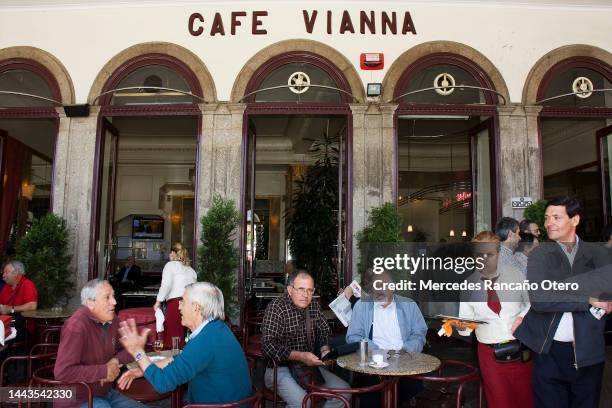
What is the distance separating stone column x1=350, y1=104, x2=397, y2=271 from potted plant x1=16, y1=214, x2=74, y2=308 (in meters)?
3.84

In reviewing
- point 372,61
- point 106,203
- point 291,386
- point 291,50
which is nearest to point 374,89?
point 372,61

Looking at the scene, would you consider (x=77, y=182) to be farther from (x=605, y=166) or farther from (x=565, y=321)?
(x=605, y=166)

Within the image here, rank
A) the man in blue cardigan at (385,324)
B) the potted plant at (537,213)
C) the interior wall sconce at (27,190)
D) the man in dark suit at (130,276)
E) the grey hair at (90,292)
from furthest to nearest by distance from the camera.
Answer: the man in dark suit at (130,276), the interior wall sconce at (27,190), the potted plant at (537,213), the man in blue cardigan at (385,324), the grey hair at (90,292)

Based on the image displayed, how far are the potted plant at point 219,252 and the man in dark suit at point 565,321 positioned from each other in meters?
4.40

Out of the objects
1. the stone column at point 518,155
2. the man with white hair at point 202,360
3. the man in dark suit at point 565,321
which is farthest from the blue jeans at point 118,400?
the stone column at point 518,155

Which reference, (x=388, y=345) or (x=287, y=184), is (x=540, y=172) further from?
(x=287, y=184)

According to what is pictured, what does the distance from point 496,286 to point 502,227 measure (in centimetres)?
92

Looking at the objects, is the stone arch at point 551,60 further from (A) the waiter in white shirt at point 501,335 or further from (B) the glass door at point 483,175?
(A) the waiter in white shirt at point 501,335

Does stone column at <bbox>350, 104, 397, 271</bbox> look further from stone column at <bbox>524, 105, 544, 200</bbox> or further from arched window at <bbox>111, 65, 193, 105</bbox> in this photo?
arched window at <bbox>111, 65, 193, 105</bbox>

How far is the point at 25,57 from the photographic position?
24.3 ft

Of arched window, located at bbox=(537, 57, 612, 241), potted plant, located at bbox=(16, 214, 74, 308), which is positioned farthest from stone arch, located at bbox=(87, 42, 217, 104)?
arched window, located at bbox=(537, 57, 612, 241)

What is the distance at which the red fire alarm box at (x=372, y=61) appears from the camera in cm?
715

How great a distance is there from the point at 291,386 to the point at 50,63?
617 cm

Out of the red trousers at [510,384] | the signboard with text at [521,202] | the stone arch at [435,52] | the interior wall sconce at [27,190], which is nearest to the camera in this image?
the red trousers at [510,384]
